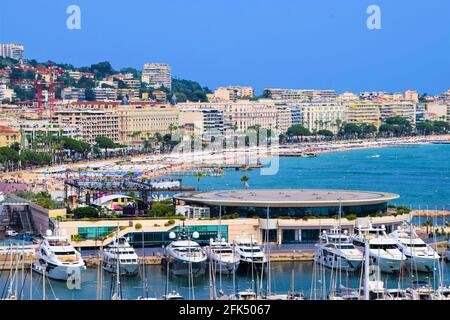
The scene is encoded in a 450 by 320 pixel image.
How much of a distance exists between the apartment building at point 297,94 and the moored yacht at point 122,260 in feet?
113

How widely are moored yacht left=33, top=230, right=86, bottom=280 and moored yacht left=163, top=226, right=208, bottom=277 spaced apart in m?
0.61

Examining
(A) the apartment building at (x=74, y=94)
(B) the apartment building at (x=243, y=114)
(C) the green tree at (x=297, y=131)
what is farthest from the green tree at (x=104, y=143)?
(C) the green tree at (x=297, y=131)

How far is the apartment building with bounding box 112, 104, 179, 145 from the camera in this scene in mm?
28016

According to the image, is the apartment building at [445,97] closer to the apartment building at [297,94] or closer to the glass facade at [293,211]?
the apartment building at [297,94]

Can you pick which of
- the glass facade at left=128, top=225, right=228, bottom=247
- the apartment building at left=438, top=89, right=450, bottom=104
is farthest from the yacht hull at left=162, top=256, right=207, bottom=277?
the apartment building at left=438, top=89, right=450, bottom=104

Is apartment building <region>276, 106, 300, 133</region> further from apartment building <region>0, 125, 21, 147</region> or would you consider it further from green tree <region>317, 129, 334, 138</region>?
apartment building <region>0, 125, 21, 147</region>

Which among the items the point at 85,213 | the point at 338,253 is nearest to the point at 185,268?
the point at 338,253

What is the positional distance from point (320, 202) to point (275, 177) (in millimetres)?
10868

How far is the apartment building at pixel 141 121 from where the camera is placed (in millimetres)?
28016

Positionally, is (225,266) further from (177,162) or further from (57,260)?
(177,162)
